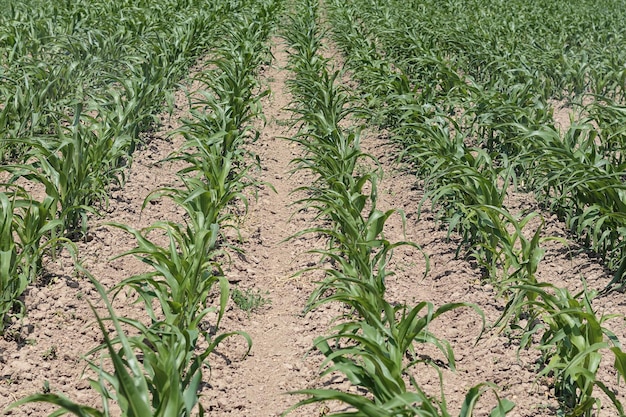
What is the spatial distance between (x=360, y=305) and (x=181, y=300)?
0.80 metres

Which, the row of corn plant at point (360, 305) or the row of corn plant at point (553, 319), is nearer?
the row of corn plant at point (360, 305)

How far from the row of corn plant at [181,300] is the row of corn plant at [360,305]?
47 centimetres

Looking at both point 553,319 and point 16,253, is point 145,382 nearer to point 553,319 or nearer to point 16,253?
point 16,253

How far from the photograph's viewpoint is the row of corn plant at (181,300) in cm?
232

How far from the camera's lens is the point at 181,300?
333 cm

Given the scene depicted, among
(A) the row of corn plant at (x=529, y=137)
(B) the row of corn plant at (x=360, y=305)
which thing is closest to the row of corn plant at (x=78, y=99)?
(B) the row of corn plant at (x=360, y=305)

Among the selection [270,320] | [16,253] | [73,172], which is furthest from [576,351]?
[73,172]

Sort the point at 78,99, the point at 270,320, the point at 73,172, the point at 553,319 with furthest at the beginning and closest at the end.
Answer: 1. the point at 78,99
2. the point at 73,172
3. the point at 270,320
4. the point at 553,319

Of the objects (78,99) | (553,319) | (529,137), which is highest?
(78,99)

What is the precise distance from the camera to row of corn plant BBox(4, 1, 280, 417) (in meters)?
2.32

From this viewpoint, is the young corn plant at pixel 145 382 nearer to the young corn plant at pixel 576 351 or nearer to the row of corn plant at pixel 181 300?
the row of corn plant at pixel 181 300

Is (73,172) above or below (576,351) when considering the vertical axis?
above

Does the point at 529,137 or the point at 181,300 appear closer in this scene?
the point at 181,300

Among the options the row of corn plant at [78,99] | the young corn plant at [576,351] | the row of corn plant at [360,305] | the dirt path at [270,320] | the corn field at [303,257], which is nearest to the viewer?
the row of corn plant at [360,305]
